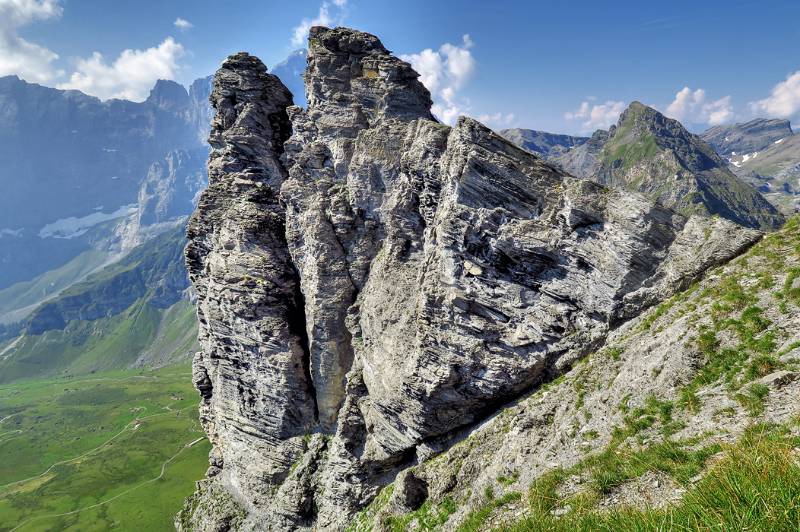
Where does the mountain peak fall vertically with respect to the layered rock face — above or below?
above

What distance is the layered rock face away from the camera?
1125 inches

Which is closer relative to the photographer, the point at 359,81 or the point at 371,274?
the point at 371,274

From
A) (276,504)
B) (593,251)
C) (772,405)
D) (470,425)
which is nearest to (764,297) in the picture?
(772,405)

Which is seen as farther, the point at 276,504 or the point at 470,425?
the point at 276,504

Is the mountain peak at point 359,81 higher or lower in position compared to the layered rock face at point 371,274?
higher

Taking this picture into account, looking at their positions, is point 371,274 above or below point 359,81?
below

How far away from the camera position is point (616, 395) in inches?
849

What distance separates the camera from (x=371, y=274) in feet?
139

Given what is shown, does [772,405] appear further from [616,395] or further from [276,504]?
[276,504]

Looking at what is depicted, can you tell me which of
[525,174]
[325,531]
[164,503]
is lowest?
[164,503]

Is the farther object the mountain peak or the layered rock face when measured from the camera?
the mountain peak

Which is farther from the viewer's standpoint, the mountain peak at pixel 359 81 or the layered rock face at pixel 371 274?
the mountain peak at pixel 359 81

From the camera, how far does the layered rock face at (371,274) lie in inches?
1125

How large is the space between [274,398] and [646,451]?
42930mm
